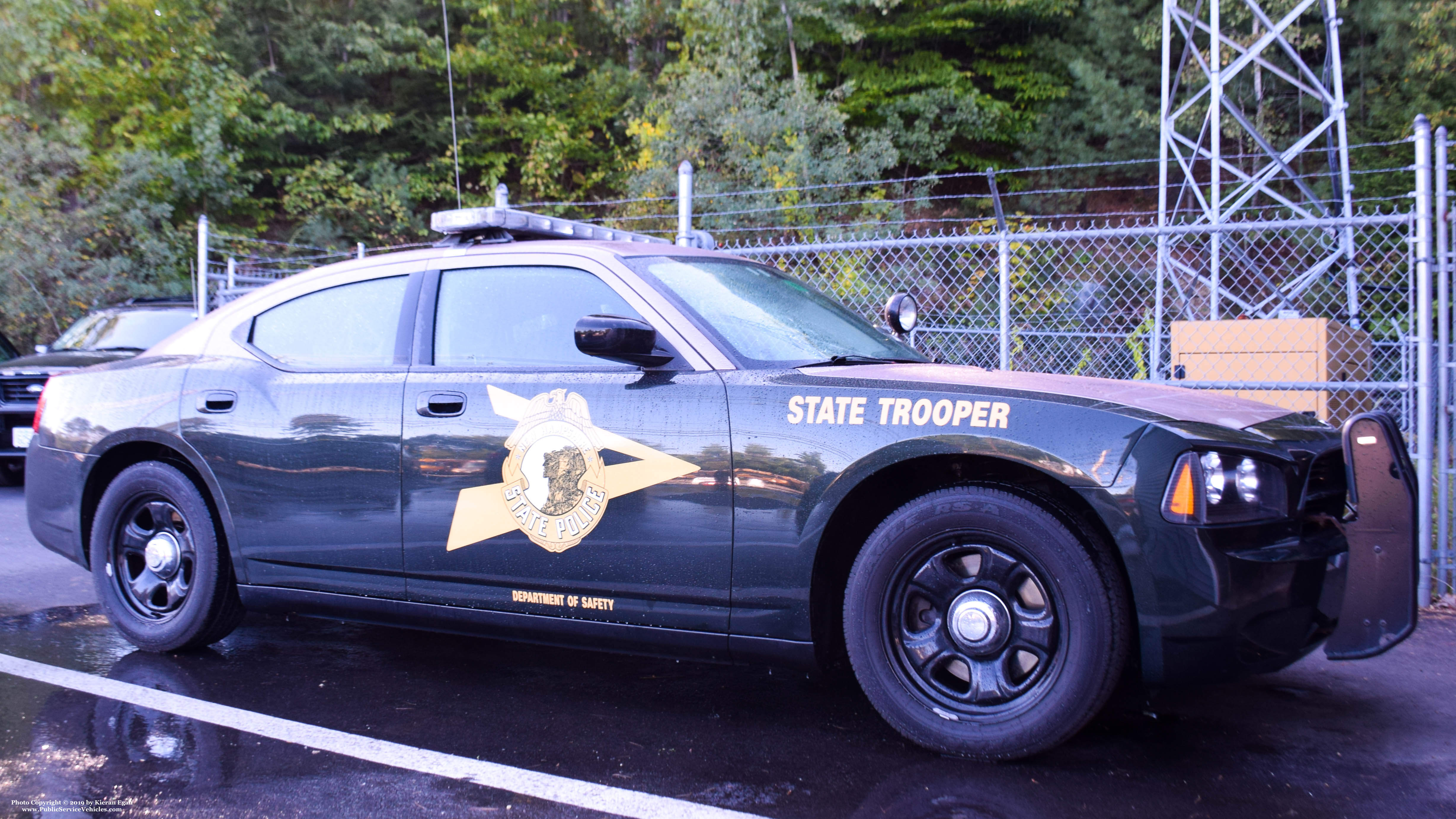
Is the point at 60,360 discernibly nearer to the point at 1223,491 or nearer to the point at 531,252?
the point at 531,252

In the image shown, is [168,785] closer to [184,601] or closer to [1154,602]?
[184,601]

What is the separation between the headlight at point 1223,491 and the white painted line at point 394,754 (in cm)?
137

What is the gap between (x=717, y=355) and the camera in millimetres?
3371

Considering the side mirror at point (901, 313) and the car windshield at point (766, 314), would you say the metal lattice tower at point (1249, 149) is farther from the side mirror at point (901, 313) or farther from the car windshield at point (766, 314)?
the car windshield at point (766, 314)

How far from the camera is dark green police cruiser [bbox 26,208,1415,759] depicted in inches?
111

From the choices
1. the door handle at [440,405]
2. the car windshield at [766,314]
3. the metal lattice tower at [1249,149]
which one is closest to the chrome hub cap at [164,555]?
the door handle at [440,405]

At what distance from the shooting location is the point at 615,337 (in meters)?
3.20

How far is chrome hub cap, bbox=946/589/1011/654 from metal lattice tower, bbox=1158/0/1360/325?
3027 millimetres

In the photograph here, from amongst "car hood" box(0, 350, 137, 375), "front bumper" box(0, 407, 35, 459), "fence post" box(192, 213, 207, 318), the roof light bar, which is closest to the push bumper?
the roof light bar

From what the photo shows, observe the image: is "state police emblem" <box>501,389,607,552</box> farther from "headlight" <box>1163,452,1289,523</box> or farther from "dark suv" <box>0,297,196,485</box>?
"dark suv" <box>0,297,196,485</box>

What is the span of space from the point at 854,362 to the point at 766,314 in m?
0.38

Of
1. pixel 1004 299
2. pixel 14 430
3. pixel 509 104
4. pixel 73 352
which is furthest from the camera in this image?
pixel 509 104

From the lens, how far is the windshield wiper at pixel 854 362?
347 centimetres

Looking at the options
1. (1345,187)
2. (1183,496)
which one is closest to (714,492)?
(1183,496)
